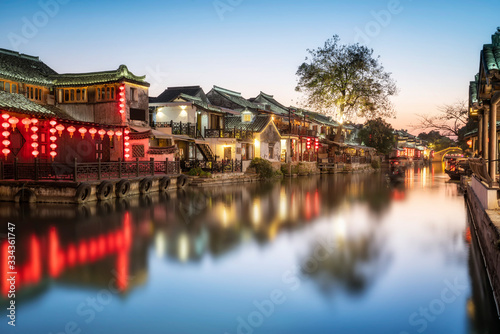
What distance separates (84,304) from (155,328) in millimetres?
1439

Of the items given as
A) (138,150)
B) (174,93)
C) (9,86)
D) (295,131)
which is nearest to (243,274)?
(138,150)

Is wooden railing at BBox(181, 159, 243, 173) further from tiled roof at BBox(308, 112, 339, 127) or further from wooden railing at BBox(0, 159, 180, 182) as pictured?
tiled roof at BBox(308, 112, 339, 127)

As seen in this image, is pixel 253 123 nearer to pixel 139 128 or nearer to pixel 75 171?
pixel 139 128

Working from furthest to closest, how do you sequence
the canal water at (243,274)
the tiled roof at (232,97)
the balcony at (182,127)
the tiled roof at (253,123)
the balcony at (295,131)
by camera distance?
the tiled roof at (232,97) → the balcony at (295,131) → the tiled roof at (253,123) → the balcony at (182,127) → the canal water at (243,274)

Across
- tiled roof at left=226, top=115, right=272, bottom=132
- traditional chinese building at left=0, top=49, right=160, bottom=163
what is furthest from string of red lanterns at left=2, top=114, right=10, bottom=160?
tiled roof at left=226, top=115, right=272, bottom=132

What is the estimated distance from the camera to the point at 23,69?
78.1 ft

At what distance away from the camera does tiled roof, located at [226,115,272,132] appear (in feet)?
125

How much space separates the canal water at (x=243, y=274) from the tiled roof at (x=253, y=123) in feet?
78.9

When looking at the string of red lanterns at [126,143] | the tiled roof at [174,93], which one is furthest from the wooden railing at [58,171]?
the tiled roof at [174,93]

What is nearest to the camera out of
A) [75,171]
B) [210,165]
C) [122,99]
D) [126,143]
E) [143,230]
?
[143,230]

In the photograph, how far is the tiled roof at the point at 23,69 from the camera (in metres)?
22.1

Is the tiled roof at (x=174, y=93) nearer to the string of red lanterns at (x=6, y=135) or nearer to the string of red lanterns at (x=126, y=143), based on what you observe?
the string of red lanterns at (x=126, y=143)
